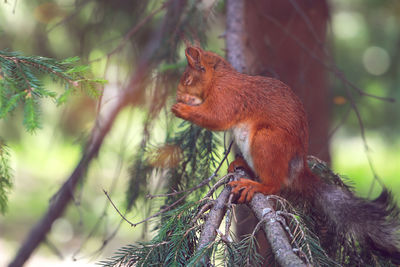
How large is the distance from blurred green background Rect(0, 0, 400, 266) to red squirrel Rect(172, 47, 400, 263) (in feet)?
0.78

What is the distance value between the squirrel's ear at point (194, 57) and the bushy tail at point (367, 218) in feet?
2.10

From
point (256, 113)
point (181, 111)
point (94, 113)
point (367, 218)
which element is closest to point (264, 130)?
point (256, 113)

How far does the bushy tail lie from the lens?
1.26 m

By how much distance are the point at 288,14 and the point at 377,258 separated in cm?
167

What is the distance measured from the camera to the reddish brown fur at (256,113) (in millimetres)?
1492

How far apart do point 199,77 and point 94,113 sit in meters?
1.29

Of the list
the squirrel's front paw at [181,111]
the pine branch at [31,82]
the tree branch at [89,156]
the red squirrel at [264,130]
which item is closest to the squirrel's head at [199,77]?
the red squirrel at [264,130]

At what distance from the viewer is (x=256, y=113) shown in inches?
61.6

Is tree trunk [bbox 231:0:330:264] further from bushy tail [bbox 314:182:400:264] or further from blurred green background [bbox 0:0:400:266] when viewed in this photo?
bushy tail [bbox 314:182:400:264]

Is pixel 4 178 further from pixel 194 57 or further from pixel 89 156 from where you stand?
pixel 194 57

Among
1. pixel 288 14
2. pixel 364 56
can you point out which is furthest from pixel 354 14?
pixel 288 14

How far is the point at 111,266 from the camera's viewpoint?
3.73 ft

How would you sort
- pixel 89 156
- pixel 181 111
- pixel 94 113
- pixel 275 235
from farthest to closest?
pixel 94 113, pixel 89 156, pixel 181 111, pixel 275 235

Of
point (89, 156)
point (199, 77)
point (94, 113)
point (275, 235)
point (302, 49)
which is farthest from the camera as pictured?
point (94, 113)
